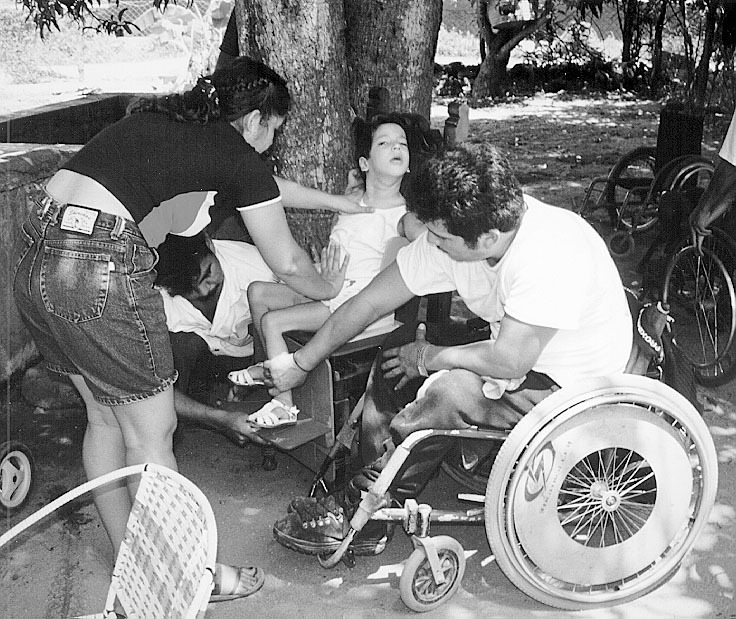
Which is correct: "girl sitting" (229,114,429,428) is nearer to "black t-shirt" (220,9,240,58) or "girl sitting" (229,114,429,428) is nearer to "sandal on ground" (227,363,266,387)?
"sandal on ground" (227,363,266,387)

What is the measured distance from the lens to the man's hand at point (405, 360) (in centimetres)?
293

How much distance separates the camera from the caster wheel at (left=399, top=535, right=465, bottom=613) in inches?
108

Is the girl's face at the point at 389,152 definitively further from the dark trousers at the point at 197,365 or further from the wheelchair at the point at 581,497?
the wheelchair at the point at 581,497

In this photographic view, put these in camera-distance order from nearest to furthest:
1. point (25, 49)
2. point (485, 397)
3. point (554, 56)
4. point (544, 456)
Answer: point (544, 456) < point (485, 397) < point (25, 49) < point (554, 56)

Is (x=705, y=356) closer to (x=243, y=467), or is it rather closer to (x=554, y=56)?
(x=243, y=467)

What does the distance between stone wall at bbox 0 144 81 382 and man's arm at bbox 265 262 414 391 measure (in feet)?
4.88

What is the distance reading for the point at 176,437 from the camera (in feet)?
12.4

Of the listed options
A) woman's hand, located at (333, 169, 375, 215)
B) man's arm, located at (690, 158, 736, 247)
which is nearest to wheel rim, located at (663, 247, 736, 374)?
man's arm, located at (690, 158, 736, 247)

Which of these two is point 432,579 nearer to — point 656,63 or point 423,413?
point 423,413

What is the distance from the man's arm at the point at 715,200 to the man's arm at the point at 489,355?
1.72m

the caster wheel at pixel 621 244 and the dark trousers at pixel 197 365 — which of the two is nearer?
the dark trousers at pixel 197 365

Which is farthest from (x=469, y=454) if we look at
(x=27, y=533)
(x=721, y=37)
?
(x=721, y=37)

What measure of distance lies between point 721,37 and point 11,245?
32.8 ft

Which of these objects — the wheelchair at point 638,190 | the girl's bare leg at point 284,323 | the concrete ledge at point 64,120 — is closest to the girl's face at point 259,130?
the girl's bare leg at point 284,323
